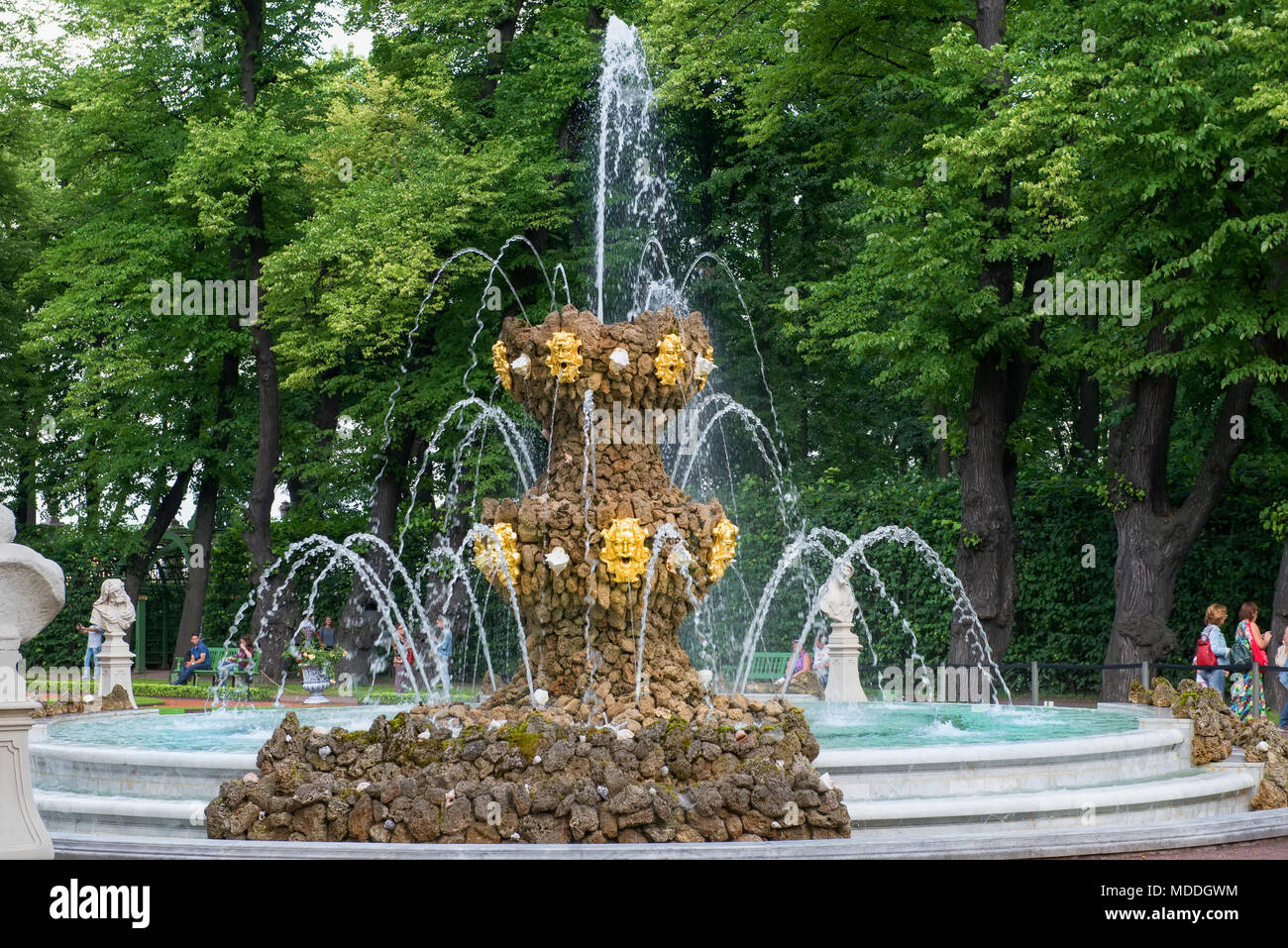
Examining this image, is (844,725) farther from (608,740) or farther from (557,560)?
(608,740)

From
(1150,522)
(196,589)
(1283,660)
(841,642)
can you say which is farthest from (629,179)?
(1283,660)

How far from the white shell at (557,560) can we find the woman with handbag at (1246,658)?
7.96 metres

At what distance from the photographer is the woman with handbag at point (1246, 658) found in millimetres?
15750

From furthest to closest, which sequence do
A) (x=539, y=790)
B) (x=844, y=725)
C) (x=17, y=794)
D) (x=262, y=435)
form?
1. (x=262, y=435)
2. (x=844, y=725)
3. (x=539, y=790)
4. (x=17, y=794)

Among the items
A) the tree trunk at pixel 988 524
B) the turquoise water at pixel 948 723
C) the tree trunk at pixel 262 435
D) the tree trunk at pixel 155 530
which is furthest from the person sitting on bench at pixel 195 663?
the turquoise water at pixel 948 723

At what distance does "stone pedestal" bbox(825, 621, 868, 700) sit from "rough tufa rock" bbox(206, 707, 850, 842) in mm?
9751

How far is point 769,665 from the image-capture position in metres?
24.5

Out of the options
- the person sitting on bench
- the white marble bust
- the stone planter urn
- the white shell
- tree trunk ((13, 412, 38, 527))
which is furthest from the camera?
tree trunk ((13, 412, 38, 527))

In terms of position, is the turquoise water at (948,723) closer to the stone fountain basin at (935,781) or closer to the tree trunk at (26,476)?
the stone fountain basin at (935,781)

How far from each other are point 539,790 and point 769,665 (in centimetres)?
1621

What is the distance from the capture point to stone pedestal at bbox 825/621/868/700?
1888 cm

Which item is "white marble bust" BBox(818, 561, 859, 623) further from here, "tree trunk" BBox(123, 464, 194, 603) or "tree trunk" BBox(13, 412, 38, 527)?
"tree trunk" BBox(13, 412, 38, 527)

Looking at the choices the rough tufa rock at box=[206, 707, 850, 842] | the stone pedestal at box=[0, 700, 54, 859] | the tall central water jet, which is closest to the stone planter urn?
the tall central water jet

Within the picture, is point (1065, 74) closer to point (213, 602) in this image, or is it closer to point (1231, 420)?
point (1231, 420)
